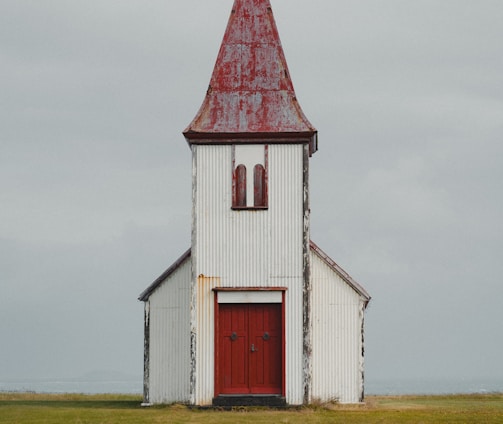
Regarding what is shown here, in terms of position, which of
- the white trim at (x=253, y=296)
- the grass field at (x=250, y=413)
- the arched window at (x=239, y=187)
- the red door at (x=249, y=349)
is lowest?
the grass field at (x=250, y=413)

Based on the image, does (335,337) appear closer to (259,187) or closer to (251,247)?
(251,247)

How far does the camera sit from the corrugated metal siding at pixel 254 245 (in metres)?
33.4

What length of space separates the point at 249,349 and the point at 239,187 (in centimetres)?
518

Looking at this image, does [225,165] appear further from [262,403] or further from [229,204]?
[262,403]

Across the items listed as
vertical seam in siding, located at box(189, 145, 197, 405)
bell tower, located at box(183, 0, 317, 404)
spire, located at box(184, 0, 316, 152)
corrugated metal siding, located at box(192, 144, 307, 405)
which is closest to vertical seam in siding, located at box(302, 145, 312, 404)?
bell tower, located at box(183, 0, 317, 404)

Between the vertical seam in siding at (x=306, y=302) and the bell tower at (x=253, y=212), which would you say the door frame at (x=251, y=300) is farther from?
the vertical seam in siding at (x=306, y=302)

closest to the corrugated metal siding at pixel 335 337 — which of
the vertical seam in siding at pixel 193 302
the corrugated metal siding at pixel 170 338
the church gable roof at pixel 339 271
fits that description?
the church gable roof at pixel 339 271

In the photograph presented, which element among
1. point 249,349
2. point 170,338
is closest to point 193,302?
point 249,349

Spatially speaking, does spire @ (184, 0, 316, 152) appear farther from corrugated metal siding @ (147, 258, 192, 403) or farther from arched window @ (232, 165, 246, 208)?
corrugated metal siding @ (147, 258, 192, 403)

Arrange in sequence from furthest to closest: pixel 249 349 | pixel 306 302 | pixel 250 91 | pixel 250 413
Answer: pixel 250 91 < pixel 249 349 < pixel 306 302 < pixel 250 413

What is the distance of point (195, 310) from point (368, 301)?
651 cm

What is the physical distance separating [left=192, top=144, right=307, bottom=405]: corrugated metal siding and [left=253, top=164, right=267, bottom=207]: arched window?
0.22m

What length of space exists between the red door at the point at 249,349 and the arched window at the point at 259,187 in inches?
129

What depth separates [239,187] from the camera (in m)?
34.0
